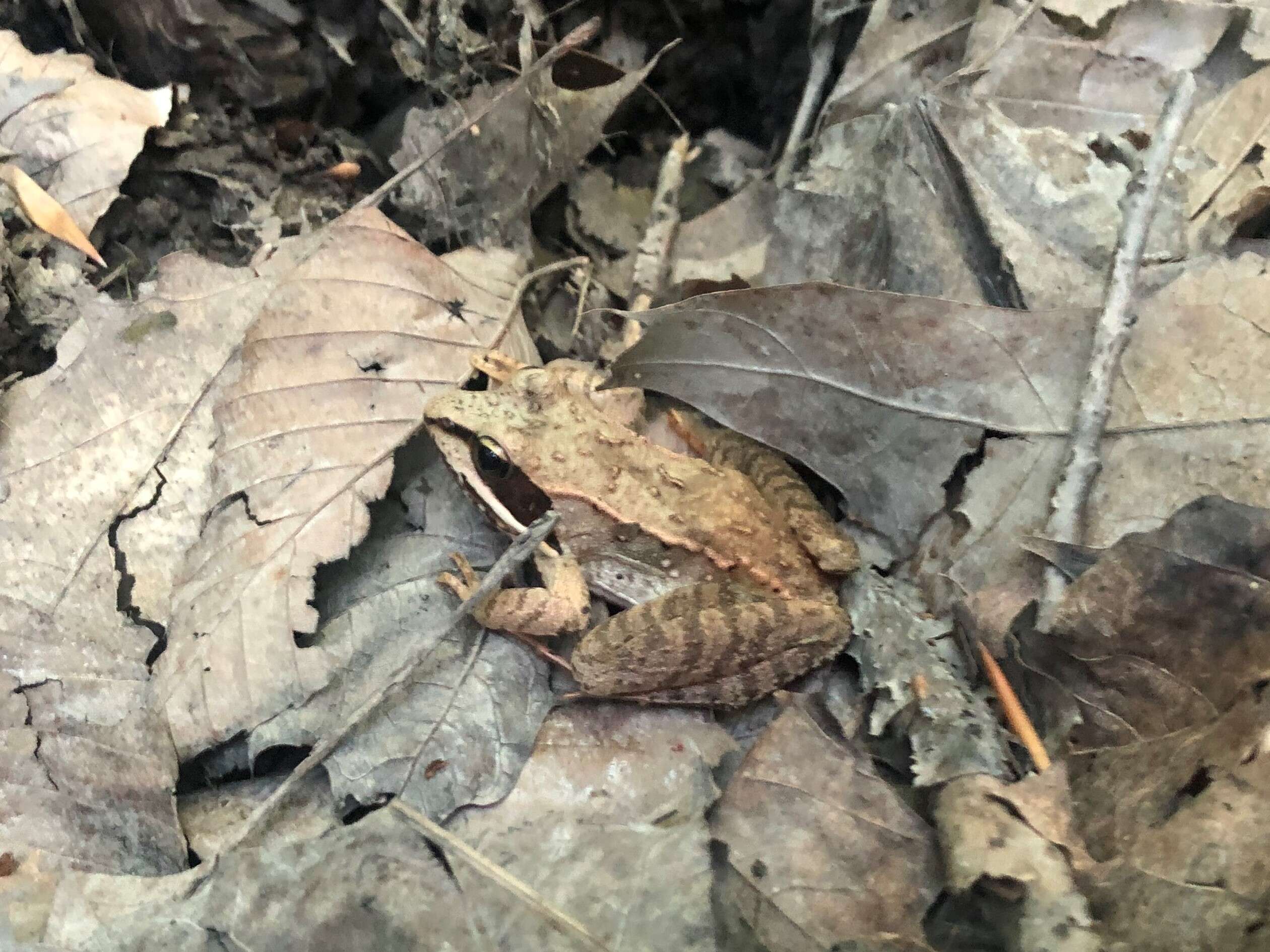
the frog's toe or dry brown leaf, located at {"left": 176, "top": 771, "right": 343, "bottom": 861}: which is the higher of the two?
the frog's toe

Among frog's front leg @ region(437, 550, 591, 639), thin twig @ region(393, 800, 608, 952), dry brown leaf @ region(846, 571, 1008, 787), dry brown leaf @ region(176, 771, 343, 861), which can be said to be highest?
dry brown leaf @ region(846, 571, 1008, 787)

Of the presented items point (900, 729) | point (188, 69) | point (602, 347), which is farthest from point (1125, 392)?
point (188, 69)

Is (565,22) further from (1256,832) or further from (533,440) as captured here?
(1256,832)

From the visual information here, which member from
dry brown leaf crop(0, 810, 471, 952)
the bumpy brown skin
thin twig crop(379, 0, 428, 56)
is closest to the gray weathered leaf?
dry brown leaf crop(0, 810, 471, 952)

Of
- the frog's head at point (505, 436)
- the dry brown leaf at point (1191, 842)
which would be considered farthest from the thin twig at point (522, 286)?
the dry brown leaf at point (1191, 842)

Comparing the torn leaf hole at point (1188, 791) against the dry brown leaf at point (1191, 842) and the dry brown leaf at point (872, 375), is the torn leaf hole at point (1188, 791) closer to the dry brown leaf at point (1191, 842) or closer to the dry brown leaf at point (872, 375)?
the dry brown leaf at point (1191, 842)

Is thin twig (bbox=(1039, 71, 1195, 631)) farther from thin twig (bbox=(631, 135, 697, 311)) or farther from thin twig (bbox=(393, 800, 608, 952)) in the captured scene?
thin twig (bbox=(393, 800, 608, 952))

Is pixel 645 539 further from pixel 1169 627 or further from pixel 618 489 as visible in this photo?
pixel 1169 627
